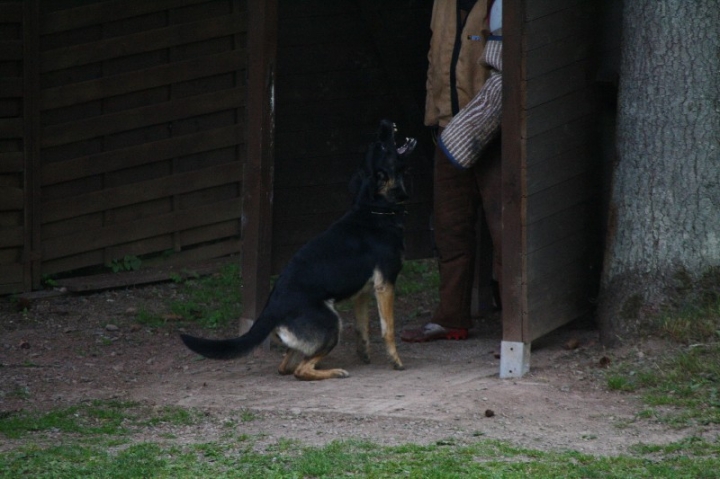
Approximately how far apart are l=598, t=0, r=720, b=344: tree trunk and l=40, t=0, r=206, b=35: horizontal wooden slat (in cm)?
445

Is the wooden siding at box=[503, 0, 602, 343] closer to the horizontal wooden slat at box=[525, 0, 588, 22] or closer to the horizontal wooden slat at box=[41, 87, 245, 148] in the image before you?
the horizontal wooden slat at box=[525, 0, 588, 22]

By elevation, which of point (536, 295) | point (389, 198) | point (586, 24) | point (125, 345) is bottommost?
point (125, 345)

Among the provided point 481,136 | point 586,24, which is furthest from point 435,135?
point 586,24

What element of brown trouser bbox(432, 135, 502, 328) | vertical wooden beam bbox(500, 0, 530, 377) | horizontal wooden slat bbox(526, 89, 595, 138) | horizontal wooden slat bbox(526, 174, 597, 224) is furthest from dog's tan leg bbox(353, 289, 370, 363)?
horizontal wooden slat bbox(526, 89, 595, 138)

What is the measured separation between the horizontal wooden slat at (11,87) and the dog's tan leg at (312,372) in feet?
12.6

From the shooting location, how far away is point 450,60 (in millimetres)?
6848

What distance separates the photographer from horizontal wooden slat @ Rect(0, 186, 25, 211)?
28.5 feet

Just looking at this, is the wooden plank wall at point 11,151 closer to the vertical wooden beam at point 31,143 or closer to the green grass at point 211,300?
the vertical wooden beam at point 31,143

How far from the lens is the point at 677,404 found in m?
5.42

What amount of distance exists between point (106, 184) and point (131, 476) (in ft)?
17.0

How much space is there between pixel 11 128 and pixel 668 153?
5262 millimetres

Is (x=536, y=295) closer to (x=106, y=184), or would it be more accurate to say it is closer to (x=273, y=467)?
(x=273, y=467)

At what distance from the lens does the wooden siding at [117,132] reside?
8.73m

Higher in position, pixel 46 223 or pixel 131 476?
pixel 46 223
